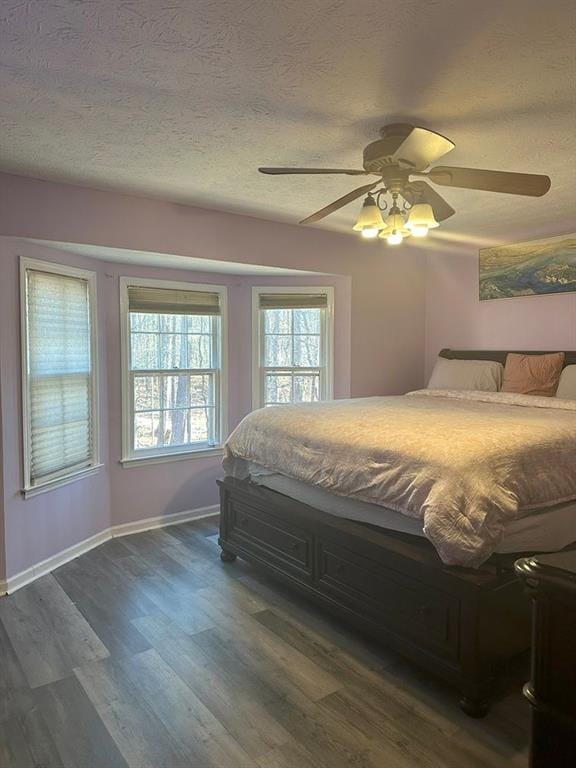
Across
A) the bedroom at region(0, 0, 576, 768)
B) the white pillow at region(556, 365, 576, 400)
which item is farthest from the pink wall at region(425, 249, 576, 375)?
the white pillow at region(556, 365, 576, 400)

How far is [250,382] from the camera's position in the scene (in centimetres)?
455

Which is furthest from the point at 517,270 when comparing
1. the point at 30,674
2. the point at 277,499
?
the point at 30,674

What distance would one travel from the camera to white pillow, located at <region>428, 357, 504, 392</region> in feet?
13.8

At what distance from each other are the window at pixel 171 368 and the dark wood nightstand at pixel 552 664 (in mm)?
3372

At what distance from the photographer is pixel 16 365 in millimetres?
3072

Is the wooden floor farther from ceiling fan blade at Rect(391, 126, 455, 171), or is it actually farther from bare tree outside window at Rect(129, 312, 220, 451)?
ceiling fan blade at Rect(391, 126, 455, 171)

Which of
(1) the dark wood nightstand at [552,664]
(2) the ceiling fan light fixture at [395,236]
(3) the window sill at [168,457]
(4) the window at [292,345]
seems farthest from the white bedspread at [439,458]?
(4) the window at [292,345]

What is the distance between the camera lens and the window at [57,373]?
3186mm

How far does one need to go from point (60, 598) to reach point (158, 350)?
1931 millimetres

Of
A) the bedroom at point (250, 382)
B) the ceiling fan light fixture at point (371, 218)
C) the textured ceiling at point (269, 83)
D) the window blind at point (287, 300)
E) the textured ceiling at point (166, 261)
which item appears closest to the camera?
the textured ceiling at point (269, 83)

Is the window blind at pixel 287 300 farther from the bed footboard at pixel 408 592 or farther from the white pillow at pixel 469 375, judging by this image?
the bed footboard at pixel 408 592

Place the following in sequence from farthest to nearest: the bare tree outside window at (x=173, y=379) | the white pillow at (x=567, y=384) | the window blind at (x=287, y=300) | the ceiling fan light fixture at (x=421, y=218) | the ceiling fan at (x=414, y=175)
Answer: the window blind at (x=287, y=300), the bare tree outside window at (x=173, y=379), the white pillow at (x=567, y=384), the ceiling fan light fixture at (x=421, y=218), the ceiling fan at (x=414, y=175)

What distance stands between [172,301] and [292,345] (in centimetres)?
113

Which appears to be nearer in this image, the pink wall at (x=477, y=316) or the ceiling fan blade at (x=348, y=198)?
the ceiling fan blade at (x=348, y=198)
